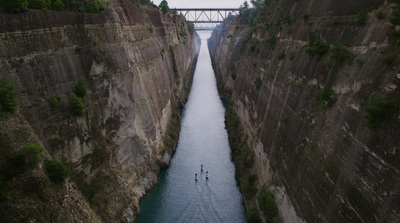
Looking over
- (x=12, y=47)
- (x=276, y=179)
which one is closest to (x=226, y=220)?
(x=276, y=179)

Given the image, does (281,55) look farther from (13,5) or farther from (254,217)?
(13,5)

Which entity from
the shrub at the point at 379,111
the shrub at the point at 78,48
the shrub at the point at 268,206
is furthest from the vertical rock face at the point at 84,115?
the shrub at the point at 379,111

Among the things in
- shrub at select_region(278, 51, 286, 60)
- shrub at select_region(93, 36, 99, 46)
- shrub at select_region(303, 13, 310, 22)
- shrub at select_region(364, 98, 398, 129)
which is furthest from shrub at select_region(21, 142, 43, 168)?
shrub at select_region(303, 13, 310, 22)

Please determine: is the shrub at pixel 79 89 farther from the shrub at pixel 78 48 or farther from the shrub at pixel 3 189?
the shrub at pixel 3 189

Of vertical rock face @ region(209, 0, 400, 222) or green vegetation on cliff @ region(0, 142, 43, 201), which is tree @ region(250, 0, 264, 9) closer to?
vertical rock face @ region(209, 0, 400, 222)

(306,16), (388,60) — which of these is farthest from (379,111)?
(306,16)
